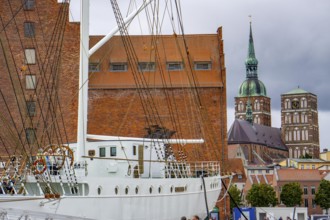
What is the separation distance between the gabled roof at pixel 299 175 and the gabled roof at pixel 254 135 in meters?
51.6

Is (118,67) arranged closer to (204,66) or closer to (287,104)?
(204,66)

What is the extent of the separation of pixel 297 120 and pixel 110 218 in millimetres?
162719

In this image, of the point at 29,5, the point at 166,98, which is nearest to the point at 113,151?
the point at 166,98

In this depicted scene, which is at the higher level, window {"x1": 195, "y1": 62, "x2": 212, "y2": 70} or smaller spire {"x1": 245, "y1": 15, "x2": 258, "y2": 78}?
smaller spire {"x1": 245, "y1": 15, "x2": 258, "y2": 78}

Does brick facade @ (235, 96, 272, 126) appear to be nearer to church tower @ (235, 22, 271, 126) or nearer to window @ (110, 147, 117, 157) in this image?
church tower @ (235, 22, 271, 126)

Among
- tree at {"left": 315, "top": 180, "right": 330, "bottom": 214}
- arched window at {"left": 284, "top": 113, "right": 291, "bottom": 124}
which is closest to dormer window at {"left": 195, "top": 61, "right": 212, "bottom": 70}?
tree at {"left": 315, "top": 180, "right": 330, "bottom": 214}

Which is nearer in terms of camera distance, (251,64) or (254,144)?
(254,144)

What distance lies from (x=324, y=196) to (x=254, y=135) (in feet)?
235

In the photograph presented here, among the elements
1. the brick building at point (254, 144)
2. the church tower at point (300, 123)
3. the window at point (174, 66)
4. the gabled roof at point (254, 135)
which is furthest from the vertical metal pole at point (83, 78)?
the church tower at point (300, 123)

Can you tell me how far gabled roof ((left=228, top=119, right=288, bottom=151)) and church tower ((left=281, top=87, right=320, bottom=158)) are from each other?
2915mm

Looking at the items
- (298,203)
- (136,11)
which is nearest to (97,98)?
(136,11)

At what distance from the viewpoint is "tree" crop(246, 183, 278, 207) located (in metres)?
83.9

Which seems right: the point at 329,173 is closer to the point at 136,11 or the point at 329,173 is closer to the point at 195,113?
the point at 195,113

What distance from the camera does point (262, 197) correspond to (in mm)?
84250
